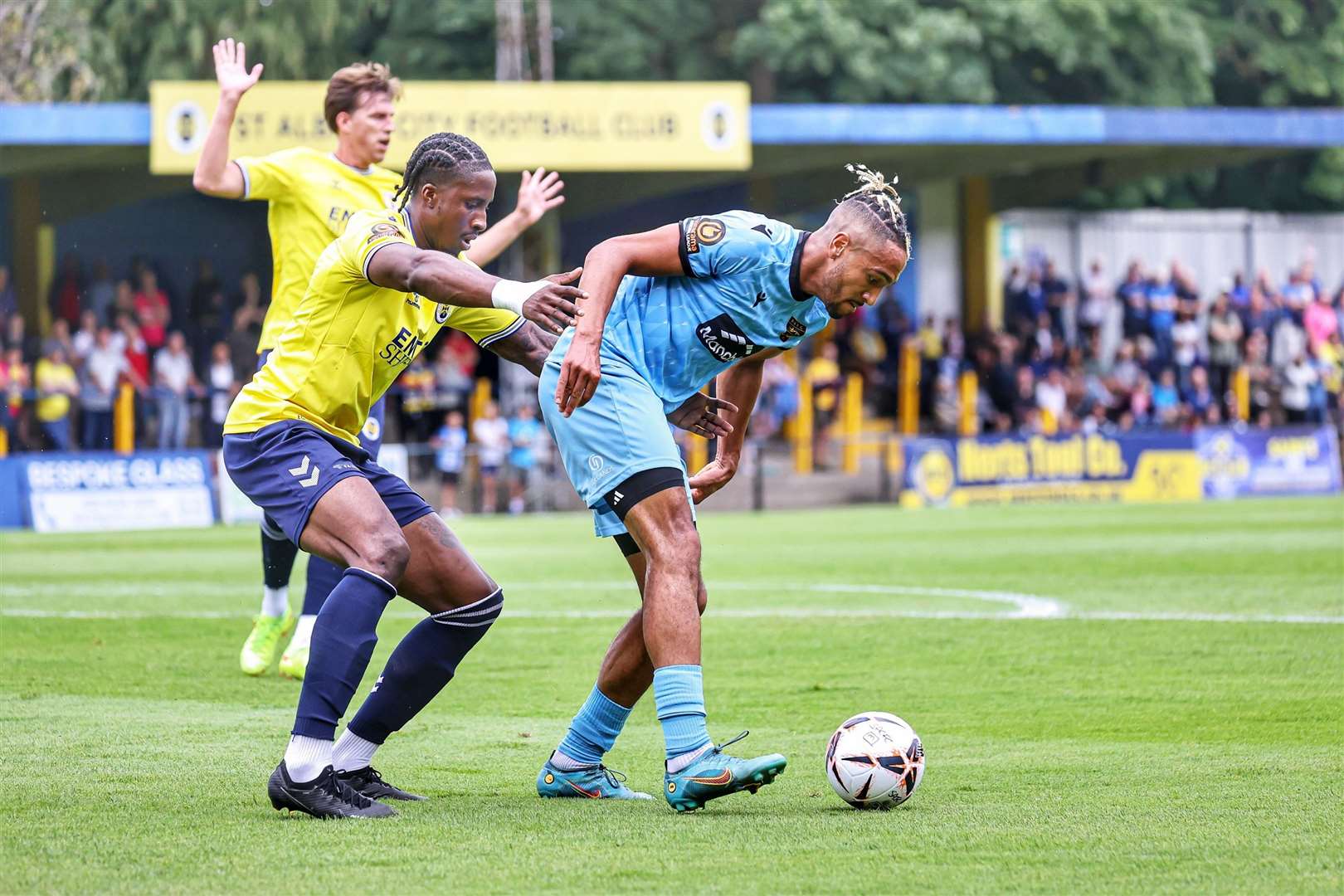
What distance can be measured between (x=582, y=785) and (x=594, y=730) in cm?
18

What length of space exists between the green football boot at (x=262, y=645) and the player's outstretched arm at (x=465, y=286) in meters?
3.76

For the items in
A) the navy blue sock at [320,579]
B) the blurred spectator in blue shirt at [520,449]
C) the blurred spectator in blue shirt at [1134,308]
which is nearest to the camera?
the navy blue sock at [320,579]

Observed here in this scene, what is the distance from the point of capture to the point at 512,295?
16.7ft

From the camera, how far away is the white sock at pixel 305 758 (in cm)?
514

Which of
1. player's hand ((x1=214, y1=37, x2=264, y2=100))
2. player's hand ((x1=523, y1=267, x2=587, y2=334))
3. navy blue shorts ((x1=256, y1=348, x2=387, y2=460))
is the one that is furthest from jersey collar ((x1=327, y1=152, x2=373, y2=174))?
player's hand ((x1=523, y1=267, x2=587, y2=334))

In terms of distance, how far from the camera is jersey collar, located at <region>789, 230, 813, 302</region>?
5488mm

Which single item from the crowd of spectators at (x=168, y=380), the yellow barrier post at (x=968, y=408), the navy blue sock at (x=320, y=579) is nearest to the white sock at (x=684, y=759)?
the navy blue sock at (x=320, y=579)

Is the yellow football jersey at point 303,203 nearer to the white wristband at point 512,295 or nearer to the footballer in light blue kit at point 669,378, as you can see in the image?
the footballer in light blue kit at point 669,378

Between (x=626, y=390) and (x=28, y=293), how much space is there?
28.0 m

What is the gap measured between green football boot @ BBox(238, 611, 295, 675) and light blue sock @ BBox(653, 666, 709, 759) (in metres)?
3.81

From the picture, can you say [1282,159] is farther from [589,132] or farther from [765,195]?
[589,132]

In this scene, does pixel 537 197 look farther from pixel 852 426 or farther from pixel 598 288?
pixel 852 426

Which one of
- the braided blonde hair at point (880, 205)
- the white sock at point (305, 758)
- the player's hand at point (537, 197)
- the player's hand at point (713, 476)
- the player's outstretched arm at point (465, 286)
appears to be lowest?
the white sock at point (305, 758)

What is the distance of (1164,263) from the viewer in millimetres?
40656
